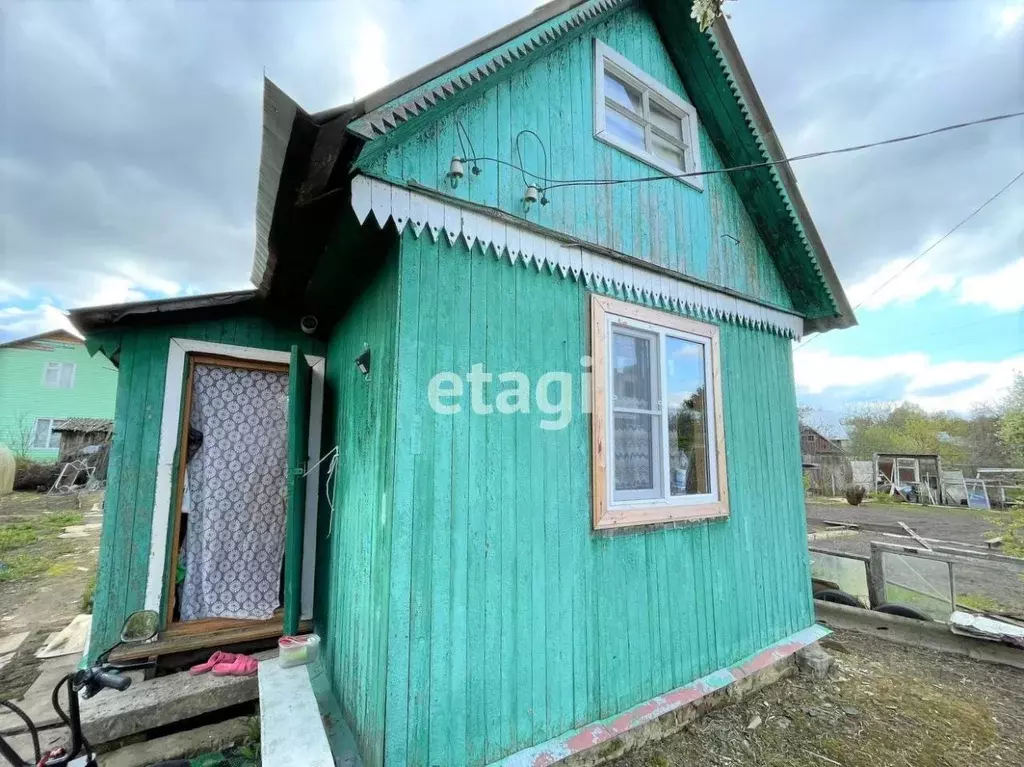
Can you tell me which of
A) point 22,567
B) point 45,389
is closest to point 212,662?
point 22,567

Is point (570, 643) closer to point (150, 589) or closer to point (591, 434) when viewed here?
point (591, 434)

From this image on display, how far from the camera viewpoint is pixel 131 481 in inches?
129

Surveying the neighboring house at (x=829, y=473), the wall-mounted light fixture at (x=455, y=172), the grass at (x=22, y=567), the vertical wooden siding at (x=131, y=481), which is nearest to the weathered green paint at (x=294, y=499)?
the vertical wooden siding at (x=131, y=481)

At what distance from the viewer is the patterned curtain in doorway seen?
11.7 feet

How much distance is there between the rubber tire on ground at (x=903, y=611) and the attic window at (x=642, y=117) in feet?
16.1

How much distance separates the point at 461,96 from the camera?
235cm

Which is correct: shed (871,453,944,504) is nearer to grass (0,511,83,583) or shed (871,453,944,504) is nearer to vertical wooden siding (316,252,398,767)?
vertical wooden siding (316,252,398,767)

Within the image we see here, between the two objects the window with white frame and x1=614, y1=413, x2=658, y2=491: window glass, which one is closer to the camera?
the window with white frame

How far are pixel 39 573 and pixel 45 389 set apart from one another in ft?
70.9

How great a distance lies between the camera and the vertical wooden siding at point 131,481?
312 cm

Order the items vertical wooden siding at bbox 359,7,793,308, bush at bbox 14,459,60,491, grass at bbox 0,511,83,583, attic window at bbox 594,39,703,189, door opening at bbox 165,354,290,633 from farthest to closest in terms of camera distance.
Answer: bush at bbox 14,459,60,491 → grass at bbox 0,511,83,583 → door opening at bbox 165,354,290,633 → attic window at bbox 594,39,703,189 → vertical wooden siding at bbox 359,7,793,308

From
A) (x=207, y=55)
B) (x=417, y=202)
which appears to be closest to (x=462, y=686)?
(x=417, y=202)

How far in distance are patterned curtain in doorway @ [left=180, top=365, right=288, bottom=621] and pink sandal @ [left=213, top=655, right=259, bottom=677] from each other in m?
0.62

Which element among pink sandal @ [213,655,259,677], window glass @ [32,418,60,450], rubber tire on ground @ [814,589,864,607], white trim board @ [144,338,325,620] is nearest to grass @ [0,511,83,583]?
white trim board @ [144,338,325,620]
